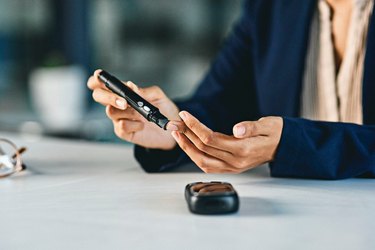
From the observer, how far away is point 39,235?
2.95 feet

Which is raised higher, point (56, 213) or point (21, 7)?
point (21, 7)

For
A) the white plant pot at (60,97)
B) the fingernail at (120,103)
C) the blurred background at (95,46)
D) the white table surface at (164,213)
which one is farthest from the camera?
the blurred background at (95,46)

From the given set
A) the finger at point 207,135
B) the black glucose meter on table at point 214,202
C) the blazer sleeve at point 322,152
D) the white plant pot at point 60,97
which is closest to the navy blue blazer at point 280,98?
the blazer sleeve at point 322,152

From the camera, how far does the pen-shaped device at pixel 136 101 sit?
3.81 feet

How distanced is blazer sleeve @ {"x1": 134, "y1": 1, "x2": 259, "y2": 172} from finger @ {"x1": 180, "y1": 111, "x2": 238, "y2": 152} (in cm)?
48

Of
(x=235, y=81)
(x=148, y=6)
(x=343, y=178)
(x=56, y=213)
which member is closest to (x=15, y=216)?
(x=56, y=213)

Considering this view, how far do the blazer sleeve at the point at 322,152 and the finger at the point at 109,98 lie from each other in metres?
0.29

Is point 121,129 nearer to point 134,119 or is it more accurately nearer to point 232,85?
point 134,119

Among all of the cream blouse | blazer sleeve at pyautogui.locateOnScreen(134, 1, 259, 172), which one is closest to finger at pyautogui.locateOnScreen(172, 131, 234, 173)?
blazer sleeve at pyautogui.locateOnScreen(134, 1, 259, 172)

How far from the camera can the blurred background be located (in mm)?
4223

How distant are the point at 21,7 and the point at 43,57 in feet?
1.20

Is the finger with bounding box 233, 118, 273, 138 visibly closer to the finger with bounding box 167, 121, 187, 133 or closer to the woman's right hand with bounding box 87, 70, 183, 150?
the finger with bounding box 167, 121, 187, 133

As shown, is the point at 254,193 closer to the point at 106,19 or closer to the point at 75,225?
the point at 75,225

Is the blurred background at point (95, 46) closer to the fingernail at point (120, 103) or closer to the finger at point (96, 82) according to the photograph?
the finger at point (96, 82)
